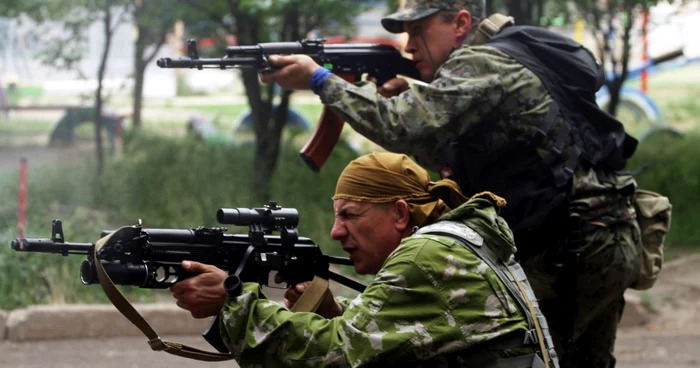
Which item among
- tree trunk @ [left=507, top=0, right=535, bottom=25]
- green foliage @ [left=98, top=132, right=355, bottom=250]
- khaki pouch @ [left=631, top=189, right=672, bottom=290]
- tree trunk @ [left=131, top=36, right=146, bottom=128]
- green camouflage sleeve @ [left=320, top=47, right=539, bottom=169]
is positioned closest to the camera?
green camouflage sleeve @ [left=320, top=47, right=539, bottom=169]

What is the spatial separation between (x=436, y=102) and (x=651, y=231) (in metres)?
1.22

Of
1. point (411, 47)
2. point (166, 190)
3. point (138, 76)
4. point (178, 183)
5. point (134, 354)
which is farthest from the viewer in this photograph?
point (138, 76)

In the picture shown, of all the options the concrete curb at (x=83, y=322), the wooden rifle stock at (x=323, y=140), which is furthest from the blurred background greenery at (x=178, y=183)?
the wooden rifle stock at (x=323, y=140)

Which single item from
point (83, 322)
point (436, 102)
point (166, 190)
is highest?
point (436, 102)

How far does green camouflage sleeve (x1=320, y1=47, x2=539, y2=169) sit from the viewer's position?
3.67 m

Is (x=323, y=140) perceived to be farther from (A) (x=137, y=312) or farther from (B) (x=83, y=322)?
(B) (x=83, y=322)

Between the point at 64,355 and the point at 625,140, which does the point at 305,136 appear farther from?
the point at 625,140

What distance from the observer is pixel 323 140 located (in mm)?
4391

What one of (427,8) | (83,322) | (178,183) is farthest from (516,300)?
(178,183)

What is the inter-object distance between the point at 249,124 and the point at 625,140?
27.9ft

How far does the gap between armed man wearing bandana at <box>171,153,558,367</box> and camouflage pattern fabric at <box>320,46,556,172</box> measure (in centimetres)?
81

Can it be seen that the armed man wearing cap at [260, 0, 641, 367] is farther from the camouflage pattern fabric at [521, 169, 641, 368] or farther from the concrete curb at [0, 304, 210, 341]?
the concrete curb at [0, 304, 210, 341]

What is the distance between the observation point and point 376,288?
8.91 ft

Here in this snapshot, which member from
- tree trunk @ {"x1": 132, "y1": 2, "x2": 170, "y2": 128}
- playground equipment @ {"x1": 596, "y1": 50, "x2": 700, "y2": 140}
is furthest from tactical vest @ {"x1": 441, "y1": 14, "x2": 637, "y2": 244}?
playground equipment @ {"x1": 596, "y1": 50, "x2": 700, "y2": 140}
